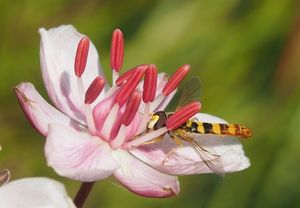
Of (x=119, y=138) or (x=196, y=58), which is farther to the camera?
(x=196, y=58)

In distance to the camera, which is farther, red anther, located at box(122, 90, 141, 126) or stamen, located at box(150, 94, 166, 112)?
stamen, located at box(150, 94, 166, 112)

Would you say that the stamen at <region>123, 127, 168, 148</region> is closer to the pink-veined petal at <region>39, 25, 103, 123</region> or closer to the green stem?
the pink-veined petal at <region>39, 25, 103, 123</region>

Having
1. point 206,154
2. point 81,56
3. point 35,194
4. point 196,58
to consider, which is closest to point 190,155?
point 206,154

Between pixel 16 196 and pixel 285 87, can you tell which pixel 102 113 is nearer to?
pixel 16 196

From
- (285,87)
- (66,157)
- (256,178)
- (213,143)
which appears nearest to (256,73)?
(285,87)


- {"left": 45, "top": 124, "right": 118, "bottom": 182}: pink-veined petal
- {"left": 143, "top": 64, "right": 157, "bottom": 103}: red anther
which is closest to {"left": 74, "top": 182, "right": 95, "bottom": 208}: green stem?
{"left": 45, "top": 124, "right": 118, "bottom": 182}: pink-veined petal

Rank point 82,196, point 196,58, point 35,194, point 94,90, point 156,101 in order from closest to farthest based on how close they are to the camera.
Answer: point 35,194 < point 82,196 < point 94,90 < point 156,101 < point 196,58

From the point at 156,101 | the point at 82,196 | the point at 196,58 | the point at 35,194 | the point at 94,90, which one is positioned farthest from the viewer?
the point at 196,58

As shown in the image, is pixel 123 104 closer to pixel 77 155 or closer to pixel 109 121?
pixel 109 121
